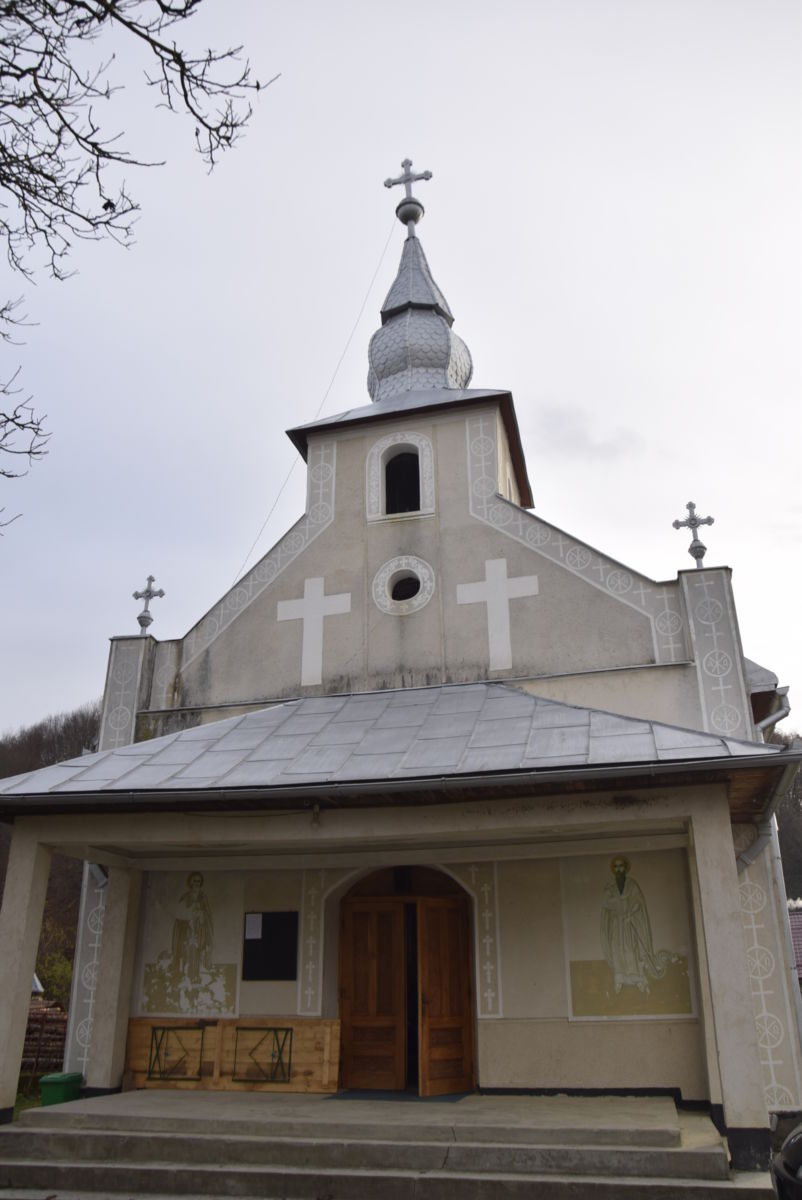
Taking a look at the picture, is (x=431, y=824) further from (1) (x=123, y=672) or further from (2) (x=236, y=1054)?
(1) (x=123, y=672)

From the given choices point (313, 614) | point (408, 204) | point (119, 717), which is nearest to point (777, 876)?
point (313, 614)

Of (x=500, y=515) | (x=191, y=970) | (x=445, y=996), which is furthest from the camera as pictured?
(x=500, y=515)

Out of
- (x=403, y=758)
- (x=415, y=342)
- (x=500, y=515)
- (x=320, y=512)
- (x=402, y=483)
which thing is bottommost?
(x=403, y=758)

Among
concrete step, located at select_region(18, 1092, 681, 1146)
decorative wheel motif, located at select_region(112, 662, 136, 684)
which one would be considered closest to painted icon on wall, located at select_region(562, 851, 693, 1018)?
concrete step, located at select_region(18, 1092, 681, 1146)

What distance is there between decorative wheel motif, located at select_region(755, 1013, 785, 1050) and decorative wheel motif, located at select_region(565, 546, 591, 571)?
489 centimetres

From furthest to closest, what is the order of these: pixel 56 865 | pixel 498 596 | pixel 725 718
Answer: pixel 56 865
pixel 498 596
pixel 725 718

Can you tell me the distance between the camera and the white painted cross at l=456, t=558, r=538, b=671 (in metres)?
11.1

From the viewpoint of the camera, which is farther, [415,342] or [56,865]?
[56,865]

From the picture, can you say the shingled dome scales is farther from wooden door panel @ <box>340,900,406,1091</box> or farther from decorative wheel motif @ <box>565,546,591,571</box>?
wooden door panel @ <box>340,900,406,1091</box>

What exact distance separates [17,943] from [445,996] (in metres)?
4.22

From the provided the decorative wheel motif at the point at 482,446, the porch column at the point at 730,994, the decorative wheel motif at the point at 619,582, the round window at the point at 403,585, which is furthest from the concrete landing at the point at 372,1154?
the decorative wheel motif at the point at 482,446

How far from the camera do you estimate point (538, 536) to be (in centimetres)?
1152

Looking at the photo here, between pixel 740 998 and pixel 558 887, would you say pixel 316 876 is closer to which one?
pixel 558 887

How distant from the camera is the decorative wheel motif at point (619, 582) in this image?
10.9 meters
